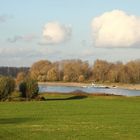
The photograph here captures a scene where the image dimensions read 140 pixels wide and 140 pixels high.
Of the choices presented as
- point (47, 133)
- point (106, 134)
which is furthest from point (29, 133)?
point (106, 134)

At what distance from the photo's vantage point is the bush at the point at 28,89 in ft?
201

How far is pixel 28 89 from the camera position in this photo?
61.4 meters

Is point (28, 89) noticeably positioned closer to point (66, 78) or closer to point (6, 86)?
point (6, 86)

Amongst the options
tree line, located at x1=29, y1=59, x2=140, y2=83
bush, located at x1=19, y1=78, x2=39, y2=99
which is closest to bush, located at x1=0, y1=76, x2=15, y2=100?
bush, located at x1=19, y1=78, x2=39, y2=99

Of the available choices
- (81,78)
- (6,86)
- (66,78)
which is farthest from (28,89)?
(81,78)

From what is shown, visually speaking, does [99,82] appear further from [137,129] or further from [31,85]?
[137,129]

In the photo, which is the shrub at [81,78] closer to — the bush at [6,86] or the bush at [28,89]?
the bush at [28,89]

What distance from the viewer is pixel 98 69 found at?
157 meters

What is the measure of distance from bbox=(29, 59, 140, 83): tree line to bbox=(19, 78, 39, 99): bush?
82.7m

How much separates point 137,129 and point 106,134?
8.69ft

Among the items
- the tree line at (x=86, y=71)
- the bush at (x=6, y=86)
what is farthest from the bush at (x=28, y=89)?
the tree line at (x=86, y=71)

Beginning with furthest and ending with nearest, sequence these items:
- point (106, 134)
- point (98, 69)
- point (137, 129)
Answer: point (98, 69) → point (137, 129) → point (106, 134)

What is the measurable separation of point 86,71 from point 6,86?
100692 millimetres

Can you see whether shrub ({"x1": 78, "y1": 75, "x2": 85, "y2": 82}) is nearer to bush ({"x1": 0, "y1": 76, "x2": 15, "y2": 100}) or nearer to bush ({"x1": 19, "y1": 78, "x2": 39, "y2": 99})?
bush ({"x1": 19, "y1": 78, "x2": 39, "y2": 99})
